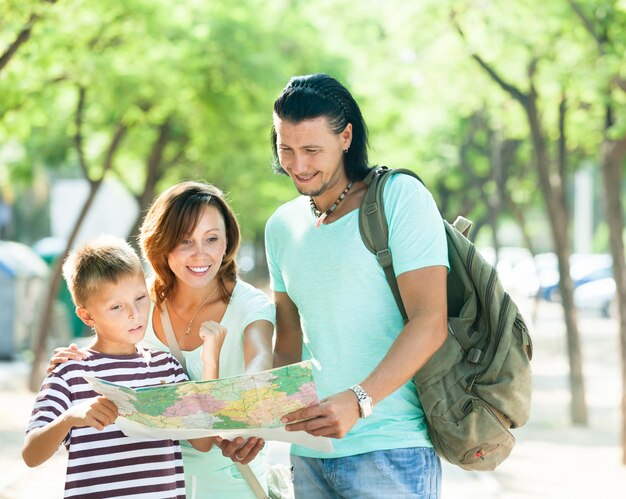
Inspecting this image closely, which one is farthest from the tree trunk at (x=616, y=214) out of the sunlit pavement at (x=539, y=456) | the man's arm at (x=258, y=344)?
the man's arm at (x=258, y=344)

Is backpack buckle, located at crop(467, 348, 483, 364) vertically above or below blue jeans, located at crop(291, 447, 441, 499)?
above

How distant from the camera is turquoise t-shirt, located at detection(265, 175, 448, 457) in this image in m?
3.40

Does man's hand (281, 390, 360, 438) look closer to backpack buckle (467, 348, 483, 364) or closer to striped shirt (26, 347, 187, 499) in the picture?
backpack buckle (467, 348, 483, 364)

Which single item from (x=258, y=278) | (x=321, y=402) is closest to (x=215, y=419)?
(x=321, y=402)

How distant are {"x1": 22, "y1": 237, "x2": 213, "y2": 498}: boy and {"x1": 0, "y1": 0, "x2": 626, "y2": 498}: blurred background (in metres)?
3.21

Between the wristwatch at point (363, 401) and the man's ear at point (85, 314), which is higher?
the man's ear at point (85, 314)

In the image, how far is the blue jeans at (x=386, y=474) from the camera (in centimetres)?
344

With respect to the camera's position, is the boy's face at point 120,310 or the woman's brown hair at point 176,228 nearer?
the boy's face at point 120,310

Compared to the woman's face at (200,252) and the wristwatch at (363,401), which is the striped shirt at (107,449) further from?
the wristwatch at (363,401)

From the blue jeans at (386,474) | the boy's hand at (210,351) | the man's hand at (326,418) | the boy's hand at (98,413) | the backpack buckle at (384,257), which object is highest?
the backpack buckle at (384,257)

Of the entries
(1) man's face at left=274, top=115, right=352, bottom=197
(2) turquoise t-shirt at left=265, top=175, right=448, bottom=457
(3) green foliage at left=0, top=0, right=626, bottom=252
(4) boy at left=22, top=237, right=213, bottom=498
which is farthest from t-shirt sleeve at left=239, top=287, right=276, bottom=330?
(3) green foliage at left=0, top=0, right=626, bottom=252

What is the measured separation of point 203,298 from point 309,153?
2.18 feet

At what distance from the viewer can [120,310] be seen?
3477 millimetres

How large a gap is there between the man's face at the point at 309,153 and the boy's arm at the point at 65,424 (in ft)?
2.93
